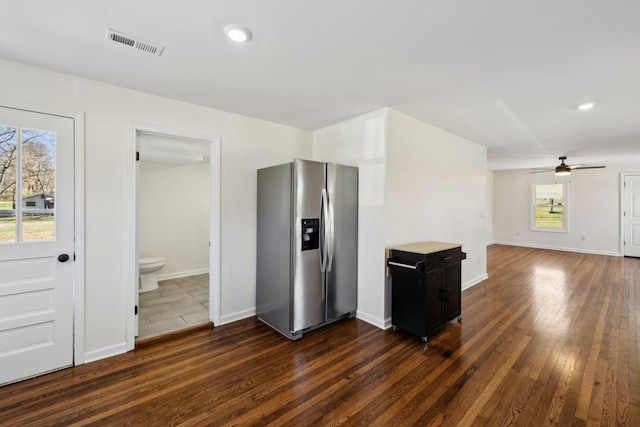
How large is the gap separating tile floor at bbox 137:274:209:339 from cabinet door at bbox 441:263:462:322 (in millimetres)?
2739

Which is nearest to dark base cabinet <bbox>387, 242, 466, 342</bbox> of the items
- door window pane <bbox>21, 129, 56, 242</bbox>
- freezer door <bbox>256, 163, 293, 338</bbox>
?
freezer door <bbox>256, 163, 293, 338</bbox>

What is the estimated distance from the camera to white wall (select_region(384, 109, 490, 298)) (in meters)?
3.32

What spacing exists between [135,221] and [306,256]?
1.70 metres

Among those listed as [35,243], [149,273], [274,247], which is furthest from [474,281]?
[35,243]

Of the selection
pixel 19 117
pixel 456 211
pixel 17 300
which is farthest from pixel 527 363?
pixel 19 117

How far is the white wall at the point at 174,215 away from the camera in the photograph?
5027mm

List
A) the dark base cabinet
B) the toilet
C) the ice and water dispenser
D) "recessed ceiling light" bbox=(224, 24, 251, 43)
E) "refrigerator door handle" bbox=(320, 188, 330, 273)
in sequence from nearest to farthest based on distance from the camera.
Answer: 1. "recessed ceiling light" bbox=(224, 24, 251, 43)
2. the dark base cabinet
3. the ice and water dispenser
4. "refrigerator door handle" bbox=(320, 188, 330, 273)
5. the toilet

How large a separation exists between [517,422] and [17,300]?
12.3 ft

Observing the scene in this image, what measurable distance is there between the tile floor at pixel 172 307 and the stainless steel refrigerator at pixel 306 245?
830mm

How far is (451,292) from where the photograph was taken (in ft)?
10.7

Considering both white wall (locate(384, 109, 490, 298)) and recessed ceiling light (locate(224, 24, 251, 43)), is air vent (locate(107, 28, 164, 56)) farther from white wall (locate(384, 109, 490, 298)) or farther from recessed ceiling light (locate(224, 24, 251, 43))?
white wall (locate(384, 109, 490, 298))

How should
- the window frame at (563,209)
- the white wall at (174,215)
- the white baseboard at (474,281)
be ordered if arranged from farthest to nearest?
the window frame at (563,209)
the white wall at (174,215)
the white baseboard at (474,281)

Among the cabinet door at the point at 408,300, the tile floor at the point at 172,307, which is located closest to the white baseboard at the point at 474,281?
the cabinet door at the point at 408,300

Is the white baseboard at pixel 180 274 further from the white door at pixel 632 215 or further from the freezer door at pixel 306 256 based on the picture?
the white door at pixel 632 215
